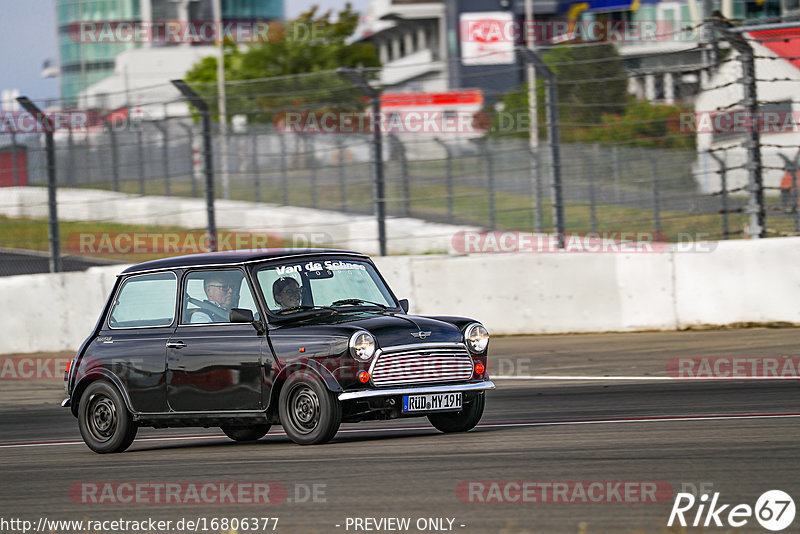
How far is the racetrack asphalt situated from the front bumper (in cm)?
32

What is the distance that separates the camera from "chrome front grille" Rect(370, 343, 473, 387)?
26.4 ft

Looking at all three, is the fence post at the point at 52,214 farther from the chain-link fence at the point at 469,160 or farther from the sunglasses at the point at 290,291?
the sunglasses at the point at 290,291

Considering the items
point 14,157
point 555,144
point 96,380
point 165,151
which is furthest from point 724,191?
point 14,157

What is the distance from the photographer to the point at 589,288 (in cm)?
1489

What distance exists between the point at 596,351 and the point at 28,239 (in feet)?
28.3

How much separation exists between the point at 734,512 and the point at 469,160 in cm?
1162

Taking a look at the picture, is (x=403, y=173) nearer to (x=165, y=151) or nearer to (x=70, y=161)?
(x=165, y=151)

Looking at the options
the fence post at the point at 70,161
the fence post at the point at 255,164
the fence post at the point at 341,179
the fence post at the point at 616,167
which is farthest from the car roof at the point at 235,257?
the fence post at the point at 255,164

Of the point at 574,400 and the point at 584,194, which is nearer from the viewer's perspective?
the point at 574,400

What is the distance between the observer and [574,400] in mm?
10422

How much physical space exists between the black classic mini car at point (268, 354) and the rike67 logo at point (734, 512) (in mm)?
2844

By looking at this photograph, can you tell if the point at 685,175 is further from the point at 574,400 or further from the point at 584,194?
the point at 574,400

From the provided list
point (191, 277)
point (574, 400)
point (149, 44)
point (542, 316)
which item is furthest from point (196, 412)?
point (149, 44)

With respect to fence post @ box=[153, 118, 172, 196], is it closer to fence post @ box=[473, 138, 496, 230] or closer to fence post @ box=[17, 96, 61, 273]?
fence post @ box=[17, 96, 61, 273]
